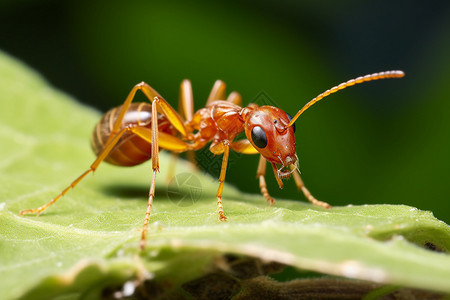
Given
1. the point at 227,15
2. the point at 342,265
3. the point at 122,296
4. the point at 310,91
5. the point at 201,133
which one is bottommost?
the point at 122,296

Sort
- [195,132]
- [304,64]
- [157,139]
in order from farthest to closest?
[304,64] → [195,132] → [157,139]

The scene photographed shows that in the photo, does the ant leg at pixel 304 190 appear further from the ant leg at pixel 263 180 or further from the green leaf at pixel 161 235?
the green leaf at pixel 161 235

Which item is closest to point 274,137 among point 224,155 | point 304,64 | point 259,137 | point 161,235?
point 259,137

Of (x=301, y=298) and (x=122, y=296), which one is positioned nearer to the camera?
(x=122, y=296)

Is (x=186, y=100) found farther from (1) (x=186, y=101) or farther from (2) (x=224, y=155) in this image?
(2) (x=224, y=155)

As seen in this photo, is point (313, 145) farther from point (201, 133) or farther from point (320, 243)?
point (320, 243)

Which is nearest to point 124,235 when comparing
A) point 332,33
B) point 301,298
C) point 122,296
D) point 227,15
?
point 122,296
